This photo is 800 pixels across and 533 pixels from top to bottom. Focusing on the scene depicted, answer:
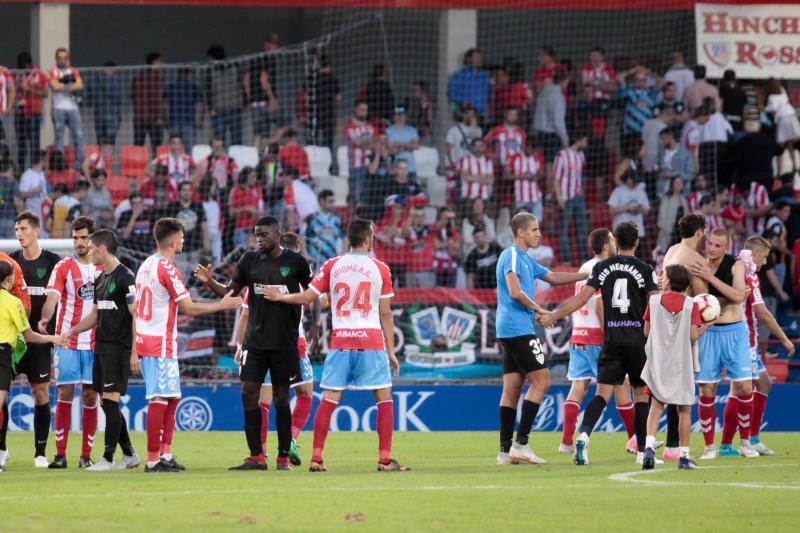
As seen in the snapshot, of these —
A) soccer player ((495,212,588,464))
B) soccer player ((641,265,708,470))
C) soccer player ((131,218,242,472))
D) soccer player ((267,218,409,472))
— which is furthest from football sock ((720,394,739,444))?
soccer player ((131,218,242,472))

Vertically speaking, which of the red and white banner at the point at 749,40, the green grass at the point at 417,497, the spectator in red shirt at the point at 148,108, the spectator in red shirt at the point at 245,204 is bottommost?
the green grass at the point at 417,497

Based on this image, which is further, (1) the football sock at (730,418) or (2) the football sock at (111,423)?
(1) the football sock at (730,418)

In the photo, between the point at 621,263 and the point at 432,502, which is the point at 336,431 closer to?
the point at 621,263

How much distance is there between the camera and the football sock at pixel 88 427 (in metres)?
12.5

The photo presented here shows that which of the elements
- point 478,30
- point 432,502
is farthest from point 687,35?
point 432,502

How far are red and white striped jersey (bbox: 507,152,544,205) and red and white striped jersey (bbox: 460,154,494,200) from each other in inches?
17.3

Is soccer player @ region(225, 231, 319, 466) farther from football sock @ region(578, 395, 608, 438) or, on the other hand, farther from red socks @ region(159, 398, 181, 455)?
football sock @ region(578, 395, 608, 438)

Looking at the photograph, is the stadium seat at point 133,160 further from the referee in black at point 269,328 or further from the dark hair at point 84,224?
the referee in black at point 269,328

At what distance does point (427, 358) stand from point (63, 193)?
644 centimetres

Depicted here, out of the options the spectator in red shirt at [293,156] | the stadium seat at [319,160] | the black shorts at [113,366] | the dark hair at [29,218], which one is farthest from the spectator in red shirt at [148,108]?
the black shorts at [113,366]

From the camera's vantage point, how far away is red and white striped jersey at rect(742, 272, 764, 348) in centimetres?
1369

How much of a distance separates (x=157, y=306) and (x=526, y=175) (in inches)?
514

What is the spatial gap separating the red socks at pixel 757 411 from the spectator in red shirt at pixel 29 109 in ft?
42.5

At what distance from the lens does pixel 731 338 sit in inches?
515
